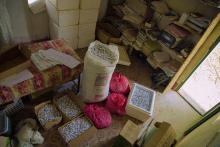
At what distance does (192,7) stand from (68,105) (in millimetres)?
1681

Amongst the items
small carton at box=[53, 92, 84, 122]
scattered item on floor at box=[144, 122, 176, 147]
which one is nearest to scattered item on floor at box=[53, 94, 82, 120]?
small carton at box=[53, 92, 84, 122]

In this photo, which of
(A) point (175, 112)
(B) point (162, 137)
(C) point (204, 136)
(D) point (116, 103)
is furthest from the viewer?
(A) point (175, 112)

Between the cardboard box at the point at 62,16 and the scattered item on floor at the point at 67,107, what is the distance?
89cm

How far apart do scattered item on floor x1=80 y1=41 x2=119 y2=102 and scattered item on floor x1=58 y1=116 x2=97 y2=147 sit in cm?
28

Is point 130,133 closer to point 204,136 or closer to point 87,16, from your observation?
point 204,136

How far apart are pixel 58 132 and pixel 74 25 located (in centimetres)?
126

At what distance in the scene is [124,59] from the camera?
255cm

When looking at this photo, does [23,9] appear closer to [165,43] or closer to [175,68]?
[165,43]

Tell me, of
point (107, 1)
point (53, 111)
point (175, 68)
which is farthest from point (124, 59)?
point (53, 111)

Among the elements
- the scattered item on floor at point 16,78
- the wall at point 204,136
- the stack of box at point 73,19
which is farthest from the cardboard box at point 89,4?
the wall at point 204,136

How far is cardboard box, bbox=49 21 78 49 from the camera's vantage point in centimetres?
233

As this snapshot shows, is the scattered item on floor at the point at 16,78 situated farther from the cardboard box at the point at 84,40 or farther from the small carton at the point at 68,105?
the cardboard box at the point at 84,40

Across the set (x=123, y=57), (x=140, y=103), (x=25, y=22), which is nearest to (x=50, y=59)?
(x=25, y=22)

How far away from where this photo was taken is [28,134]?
157 centimetres
